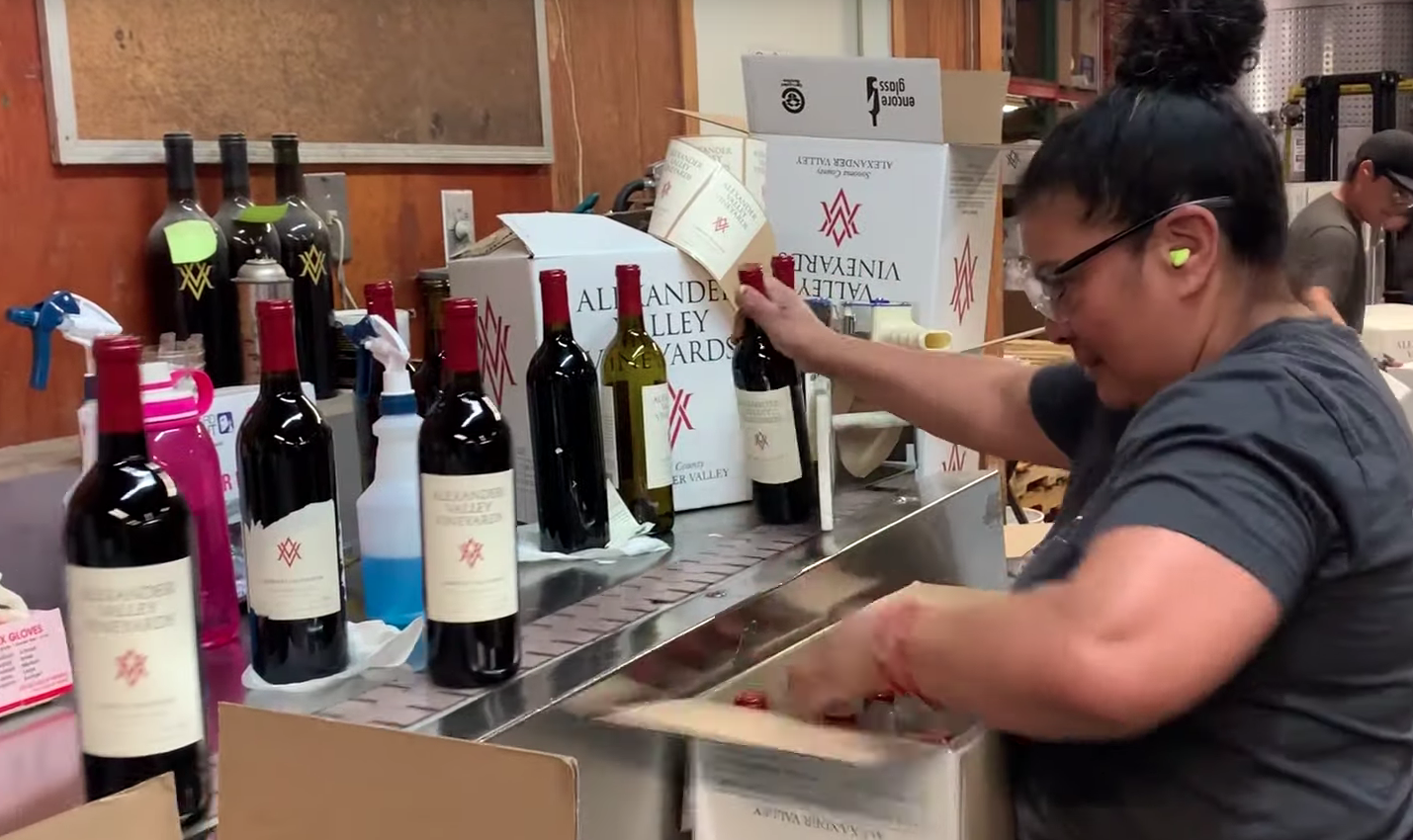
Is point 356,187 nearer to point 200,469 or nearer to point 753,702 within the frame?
point 200,469

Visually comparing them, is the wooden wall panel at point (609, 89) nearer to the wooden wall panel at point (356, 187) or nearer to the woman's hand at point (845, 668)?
the wooden wall panel at point (356, 187)

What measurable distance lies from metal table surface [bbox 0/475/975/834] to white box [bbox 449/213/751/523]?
0.08 metres

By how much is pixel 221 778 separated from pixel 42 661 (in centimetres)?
29

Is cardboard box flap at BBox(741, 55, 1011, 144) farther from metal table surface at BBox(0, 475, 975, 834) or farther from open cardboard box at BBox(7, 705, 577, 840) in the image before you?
open cardboard box at BBox(7, 705, 577, 840)

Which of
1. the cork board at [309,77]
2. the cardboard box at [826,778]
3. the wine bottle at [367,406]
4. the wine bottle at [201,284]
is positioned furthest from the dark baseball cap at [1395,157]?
the wine bottle at [201,284]

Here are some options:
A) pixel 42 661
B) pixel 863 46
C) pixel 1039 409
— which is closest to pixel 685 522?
pixel 1039 409

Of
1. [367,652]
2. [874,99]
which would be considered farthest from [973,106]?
[367,652]

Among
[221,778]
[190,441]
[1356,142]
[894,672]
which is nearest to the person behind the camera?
[221,778]

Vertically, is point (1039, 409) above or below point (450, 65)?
below

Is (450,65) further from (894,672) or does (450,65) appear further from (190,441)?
(894,672)

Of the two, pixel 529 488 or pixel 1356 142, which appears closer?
pixel 529 488

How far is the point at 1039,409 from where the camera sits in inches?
57.5

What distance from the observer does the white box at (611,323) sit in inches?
59.0

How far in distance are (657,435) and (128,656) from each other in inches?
28.8
